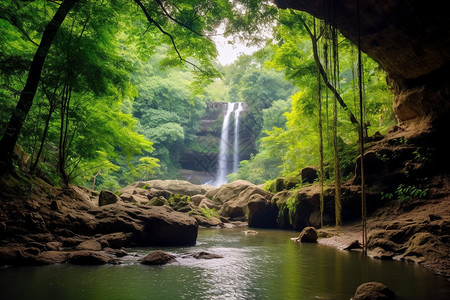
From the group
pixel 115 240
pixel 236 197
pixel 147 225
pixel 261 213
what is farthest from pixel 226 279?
pixel 236 197

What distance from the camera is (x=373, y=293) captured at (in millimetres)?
3977

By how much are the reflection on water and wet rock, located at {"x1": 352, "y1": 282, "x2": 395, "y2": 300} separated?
20 cm

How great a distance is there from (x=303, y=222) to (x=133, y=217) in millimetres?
7676

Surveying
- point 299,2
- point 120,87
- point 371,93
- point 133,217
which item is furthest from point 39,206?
point 371,93

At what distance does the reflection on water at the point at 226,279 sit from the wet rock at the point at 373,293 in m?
0.20

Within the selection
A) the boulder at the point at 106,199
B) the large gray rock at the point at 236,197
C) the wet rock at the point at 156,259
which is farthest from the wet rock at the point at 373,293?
the large gray rock at the point at 236,197

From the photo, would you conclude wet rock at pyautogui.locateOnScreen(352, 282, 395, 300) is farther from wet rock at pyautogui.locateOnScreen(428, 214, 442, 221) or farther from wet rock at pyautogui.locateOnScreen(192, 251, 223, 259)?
wet rock at pyautogui.locateOnScreen(428, 214, 442, 221)

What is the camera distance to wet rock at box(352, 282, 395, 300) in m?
3.96

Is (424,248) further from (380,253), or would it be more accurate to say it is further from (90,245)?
(90,245)

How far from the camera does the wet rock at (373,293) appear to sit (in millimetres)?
3957

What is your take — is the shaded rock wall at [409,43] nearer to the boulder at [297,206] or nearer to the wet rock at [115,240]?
the boulder at [297,206]

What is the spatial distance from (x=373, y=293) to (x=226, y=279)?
7.66ft

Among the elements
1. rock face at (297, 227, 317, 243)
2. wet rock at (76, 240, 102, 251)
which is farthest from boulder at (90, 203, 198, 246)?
rock face at (297, 227, 317, 243)

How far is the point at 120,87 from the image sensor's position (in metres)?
9.52
